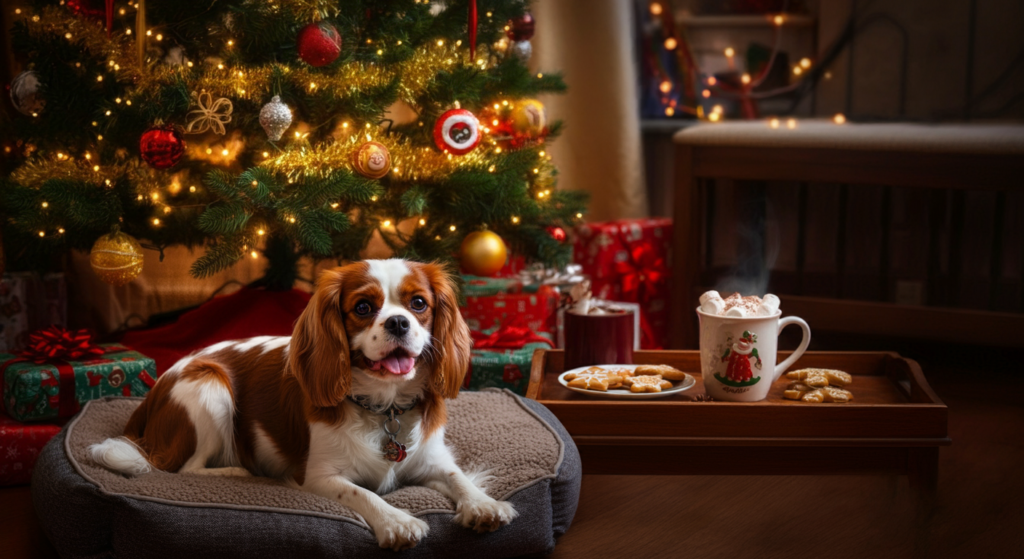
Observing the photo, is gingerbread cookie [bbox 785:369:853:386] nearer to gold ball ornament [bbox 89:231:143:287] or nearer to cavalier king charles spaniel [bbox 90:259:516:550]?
cavalier king charles spaniel [bbox 90:259:516:550]

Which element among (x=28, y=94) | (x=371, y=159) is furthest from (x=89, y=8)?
(x=371, y=159)

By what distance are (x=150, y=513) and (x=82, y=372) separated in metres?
0.83

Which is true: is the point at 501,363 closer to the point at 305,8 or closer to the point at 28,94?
the point at 305,8

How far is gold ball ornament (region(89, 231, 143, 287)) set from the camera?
2.35m

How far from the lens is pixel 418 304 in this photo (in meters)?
1.68

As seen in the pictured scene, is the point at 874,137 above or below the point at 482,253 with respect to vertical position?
above

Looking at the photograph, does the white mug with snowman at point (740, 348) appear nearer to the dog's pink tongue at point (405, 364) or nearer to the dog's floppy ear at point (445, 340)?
the dog's floppy ear at point (445, 340)

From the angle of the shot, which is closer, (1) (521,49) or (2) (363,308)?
(2) (363,308)

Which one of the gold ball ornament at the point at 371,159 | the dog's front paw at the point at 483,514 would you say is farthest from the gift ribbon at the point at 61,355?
the dog's front paw at the point at 483,514

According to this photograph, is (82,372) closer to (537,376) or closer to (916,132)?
(537,376)

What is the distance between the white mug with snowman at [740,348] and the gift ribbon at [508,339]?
0.80 meters

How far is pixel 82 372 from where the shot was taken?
2.24m

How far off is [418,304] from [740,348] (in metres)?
0.67

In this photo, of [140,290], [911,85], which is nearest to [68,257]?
[140,290]
